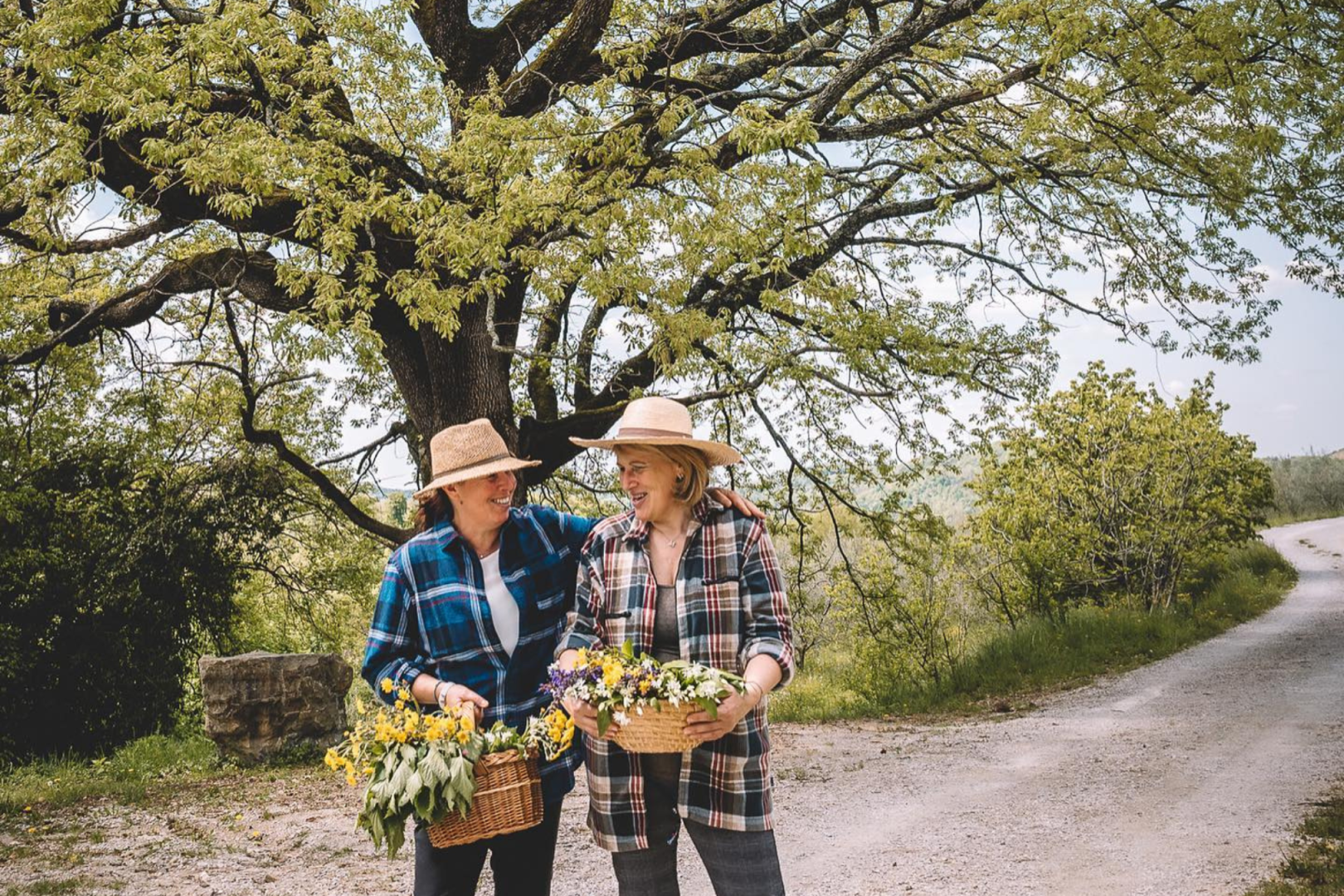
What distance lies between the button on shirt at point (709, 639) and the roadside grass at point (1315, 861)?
11.5 feet

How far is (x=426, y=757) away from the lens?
2.65 meters

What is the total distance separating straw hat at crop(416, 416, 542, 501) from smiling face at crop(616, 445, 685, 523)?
0.35 m

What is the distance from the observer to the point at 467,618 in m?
2.94

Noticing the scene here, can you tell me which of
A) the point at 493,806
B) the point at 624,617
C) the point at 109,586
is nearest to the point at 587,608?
the point at 624,617

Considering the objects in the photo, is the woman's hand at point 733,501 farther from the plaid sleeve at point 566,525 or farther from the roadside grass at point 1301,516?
the roadside grass at point 1301,516

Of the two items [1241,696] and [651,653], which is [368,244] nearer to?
[651,653]

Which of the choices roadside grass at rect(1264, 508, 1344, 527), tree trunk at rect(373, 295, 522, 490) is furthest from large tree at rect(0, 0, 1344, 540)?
roadside grass at rect(1264, 508, 1344, 527)

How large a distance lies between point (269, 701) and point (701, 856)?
10.1 meters

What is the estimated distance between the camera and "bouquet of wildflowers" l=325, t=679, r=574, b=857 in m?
2.60

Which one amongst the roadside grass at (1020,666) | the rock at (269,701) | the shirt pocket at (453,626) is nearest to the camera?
the shirt pocket at (453,626)

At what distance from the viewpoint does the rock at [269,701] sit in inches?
438

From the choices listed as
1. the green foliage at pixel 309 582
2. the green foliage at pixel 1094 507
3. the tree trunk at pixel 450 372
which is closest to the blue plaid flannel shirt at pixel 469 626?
the tree trunk at pixel 450 372

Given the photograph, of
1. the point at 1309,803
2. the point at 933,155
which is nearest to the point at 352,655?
the point at 933,155

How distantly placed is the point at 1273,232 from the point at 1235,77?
2940mm
